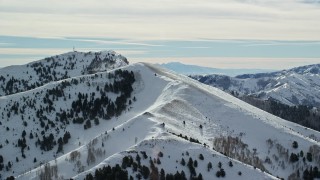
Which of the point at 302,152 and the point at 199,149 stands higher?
the point at 199,149

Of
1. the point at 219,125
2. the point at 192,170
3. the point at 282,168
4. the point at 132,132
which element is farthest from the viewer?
the point at 219,125

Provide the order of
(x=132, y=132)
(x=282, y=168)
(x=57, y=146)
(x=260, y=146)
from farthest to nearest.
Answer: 1. (x=57, y=146)
2. (x=260, y=146)
3. (x=282, y=168)
4. (x=132, y=132)

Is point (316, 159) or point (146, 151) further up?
point (146, 151)

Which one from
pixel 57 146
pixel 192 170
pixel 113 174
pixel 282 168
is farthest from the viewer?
pixel 57 146

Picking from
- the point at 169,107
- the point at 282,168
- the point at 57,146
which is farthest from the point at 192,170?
the point at 57,146

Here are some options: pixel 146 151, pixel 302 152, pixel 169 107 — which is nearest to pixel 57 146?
pixel 169 107

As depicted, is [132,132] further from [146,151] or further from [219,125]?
[219,125]

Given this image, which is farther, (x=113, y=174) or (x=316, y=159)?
(x=316, y=159)

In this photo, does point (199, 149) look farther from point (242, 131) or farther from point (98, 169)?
point (242, 131)

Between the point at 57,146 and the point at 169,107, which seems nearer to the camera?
the point at 169,107
